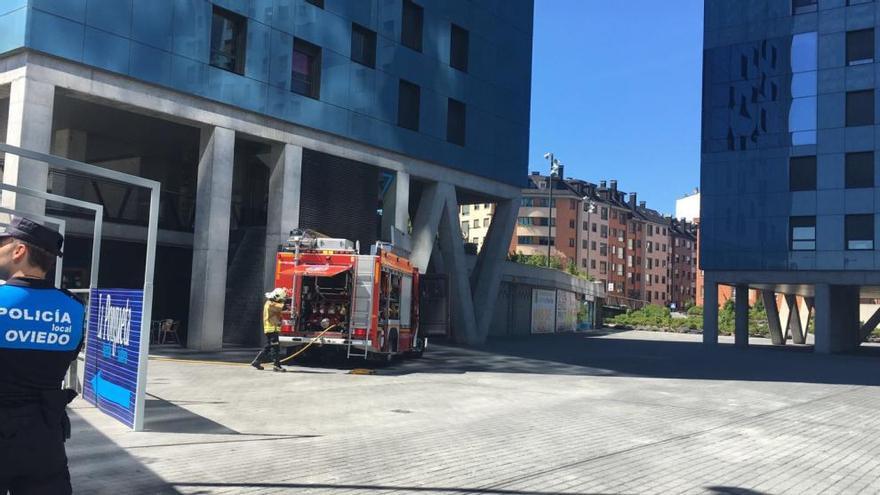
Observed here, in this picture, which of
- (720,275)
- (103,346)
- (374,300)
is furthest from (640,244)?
(103,346)

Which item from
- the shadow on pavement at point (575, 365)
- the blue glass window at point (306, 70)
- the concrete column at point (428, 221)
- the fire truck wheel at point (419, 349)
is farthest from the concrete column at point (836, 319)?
the blue glass window at point (306, 70)

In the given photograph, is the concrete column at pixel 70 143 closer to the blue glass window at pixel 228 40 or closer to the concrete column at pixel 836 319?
the blue glass window at pixel 228 40

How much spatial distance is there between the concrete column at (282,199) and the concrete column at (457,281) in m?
8.60

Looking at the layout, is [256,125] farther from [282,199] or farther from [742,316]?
[742,316]

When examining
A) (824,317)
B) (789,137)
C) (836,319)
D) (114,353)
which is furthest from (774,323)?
(114,353)

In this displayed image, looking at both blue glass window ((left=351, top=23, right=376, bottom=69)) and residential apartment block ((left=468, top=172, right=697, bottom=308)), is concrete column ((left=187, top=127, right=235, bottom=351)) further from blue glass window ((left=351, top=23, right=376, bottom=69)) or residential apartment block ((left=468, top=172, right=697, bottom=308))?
residential apartment block ((left=468, top=172, right=697, bottom=308))

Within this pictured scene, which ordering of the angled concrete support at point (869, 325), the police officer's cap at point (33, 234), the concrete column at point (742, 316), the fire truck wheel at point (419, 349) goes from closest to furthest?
the police officer's cap at point (33, 234) < the fire truck wheel at point (419, 349) < the concrete column at point (742, 316) < the angled concrete support at point (869, 325)

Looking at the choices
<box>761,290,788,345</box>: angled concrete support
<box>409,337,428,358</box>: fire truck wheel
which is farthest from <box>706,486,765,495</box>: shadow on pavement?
<box>761,290,788,345</box>: angled concrete support

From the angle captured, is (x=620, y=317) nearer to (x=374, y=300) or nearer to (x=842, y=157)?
(x=842, y=157)

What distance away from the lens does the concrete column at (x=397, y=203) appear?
92.3ft

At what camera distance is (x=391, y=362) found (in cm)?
2034

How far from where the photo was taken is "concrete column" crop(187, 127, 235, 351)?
71.2 ft

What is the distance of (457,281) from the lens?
32.0 metres

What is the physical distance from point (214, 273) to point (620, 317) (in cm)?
5659
